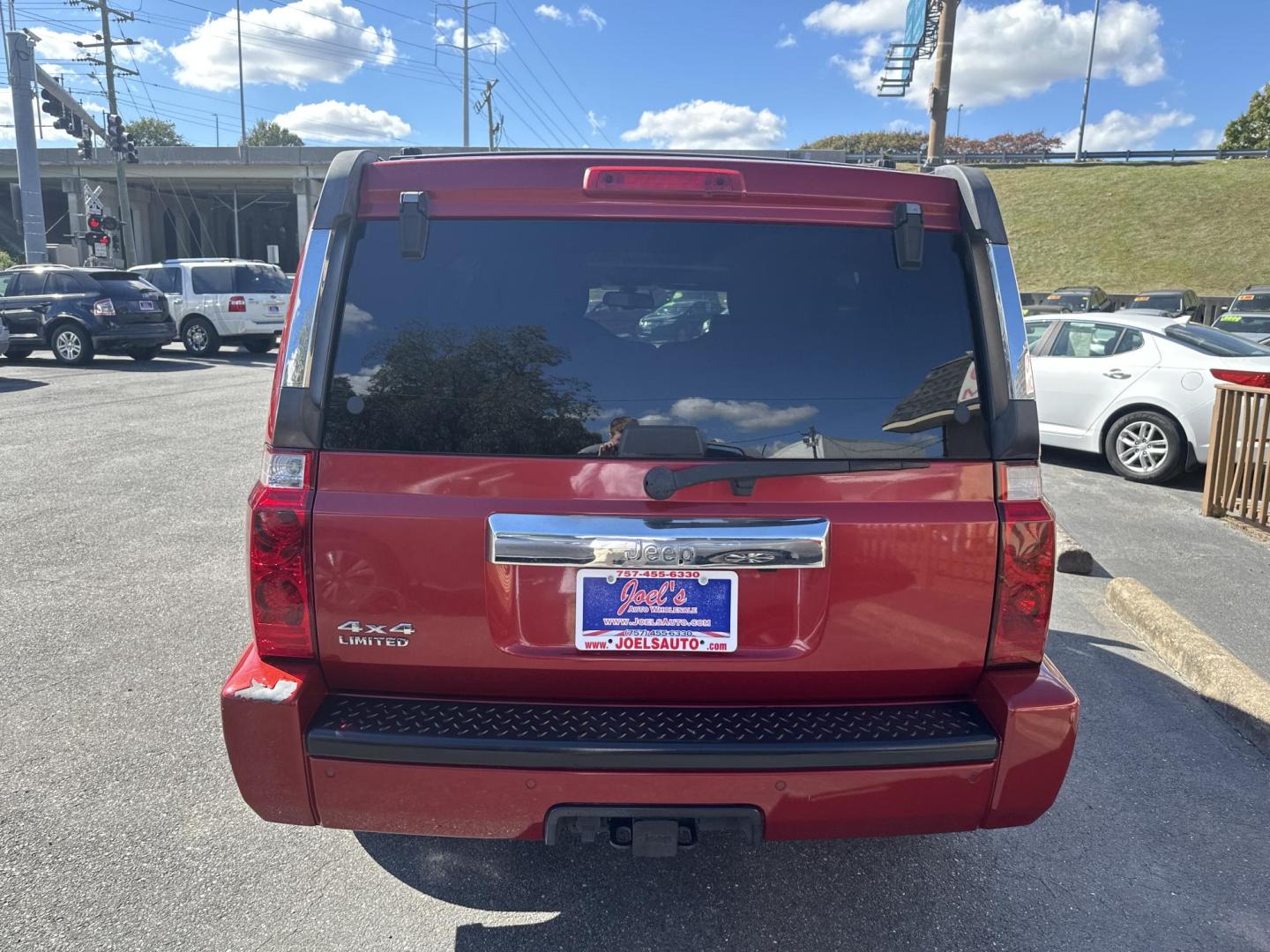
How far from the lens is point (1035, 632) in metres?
2.39

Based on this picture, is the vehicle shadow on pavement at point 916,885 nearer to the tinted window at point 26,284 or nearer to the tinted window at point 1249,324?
the tinted window at point 1249,324

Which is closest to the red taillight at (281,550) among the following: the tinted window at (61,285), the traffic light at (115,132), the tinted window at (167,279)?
the tinted window at (61,285)

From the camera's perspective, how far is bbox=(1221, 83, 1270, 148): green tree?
6581 cm

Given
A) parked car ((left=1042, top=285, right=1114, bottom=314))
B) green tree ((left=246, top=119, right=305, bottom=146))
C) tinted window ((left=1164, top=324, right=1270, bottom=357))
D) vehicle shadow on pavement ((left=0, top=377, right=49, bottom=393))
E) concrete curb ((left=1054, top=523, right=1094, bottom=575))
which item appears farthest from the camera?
green tree ((left=246, top=119, right=305, bottom=146))

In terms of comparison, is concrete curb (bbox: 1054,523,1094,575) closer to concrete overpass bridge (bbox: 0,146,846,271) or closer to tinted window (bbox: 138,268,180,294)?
tinted window (bbox: 138,268,180,294)

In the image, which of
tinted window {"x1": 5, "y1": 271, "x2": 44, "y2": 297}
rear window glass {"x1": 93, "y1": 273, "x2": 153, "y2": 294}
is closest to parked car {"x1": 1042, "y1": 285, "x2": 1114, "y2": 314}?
rear window glass {"x1": 93, "y1": 273, "x2": 153, "y2": 294}

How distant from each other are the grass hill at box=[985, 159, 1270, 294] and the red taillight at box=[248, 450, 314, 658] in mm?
44797

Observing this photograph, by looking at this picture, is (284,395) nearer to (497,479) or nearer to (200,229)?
(497,479)

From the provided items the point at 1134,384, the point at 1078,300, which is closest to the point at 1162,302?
the point at 1078,300

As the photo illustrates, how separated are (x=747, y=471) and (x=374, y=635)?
1.02m

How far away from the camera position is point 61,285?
57.6 feet

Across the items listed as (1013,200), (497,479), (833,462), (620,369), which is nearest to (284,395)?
(497,479)

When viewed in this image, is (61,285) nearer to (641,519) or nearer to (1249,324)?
(641,519)

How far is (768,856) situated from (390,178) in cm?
240
